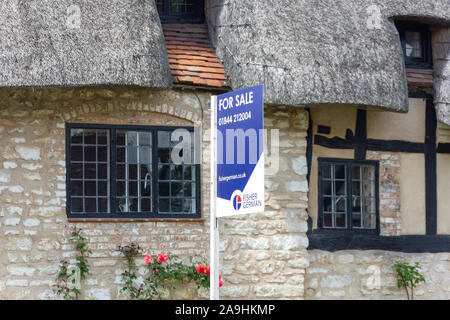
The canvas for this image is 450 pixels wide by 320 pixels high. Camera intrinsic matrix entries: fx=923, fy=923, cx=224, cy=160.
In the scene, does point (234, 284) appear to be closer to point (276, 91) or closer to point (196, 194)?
point (196, 194)

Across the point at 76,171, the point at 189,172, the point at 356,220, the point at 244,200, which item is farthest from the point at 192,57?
the point at 244,200

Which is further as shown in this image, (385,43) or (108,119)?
(385,43)

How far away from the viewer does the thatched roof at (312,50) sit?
1057 centimetres

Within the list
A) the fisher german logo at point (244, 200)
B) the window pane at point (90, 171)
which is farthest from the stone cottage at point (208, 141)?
the fisher german logo at point (244, 200)

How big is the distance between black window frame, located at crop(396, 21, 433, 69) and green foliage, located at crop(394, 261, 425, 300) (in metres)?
2.68

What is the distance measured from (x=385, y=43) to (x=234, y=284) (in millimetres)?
3460

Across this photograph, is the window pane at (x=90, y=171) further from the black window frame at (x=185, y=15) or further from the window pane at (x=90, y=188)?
the black window frame at (x=185, y=15)

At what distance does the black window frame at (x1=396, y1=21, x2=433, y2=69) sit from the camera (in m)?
12.4

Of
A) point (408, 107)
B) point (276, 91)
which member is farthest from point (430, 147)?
point (276, 91)

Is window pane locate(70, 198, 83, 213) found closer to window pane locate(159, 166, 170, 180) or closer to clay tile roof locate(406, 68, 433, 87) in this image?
window pane locate(159, 166, 170, 180)

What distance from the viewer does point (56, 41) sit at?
32.4ft

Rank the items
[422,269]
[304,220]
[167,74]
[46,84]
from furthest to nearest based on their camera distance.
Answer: [422,269] → [304,220] → [167,74] → [46,84]

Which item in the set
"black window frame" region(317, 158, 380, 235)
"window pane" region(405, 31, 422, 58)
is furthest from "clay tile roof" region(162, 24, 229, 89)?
"window pane" region(405, 31, 422, 58)

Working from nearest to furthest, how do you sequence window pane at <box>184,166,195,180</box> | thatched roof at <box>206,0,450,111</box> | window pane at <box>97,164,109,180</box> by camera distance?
window pane at <box>97,164,109,180</box> < thatched roof at <box>206,0,450,111</box> < window pane at <box>184,166,195,180</box>
